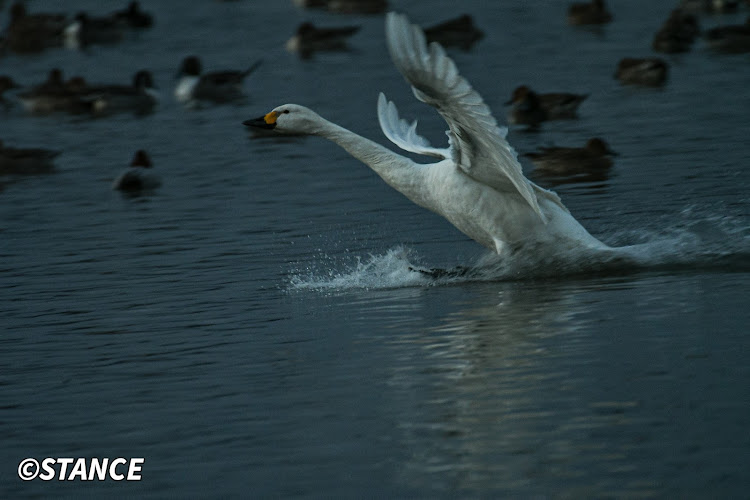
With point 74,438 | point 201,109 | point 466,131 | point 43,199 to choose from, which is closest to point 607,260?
point 466,131

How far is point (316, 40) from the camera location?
89.1 feet

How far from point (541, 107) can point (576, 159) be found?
358 centimetres

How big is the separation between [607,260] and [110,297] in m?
3.78

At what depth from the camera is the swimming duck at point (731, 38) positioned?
75.8ft

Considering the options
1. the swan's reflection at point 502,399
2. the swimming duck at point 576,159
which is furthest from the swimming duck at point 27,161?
the swan's reflection at point 502,399

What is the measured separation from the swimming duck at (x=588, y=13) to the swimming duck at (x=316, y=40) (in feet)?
15.1

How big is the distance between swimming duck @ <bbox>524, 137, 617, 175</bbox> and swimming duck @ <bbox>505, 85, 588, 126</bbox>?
10.2ft

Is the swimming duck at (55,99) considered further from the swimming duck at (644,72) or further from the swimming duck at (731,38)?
the swimming duck at (731,38)

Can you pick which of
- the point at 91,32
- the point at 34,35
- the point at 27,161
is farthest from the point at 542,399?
the point at 34,35

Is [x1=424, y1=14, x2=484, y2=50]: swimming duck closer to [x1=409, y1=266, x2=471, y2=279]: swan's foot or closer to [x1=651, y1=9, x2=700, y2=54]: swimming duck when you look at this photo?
[x1=651, y1=9, x2=700, y2=54]: swimming duck

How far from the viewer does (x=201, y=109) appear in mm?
22547

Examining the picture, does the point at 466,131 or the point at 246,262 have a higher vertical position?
the point at 466,131

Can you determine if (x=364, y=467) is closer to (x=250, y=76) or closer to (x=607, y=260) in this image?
(x=607, y=260)

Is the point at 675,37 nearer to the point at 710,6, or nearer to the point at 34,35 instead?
the point at 710,6
